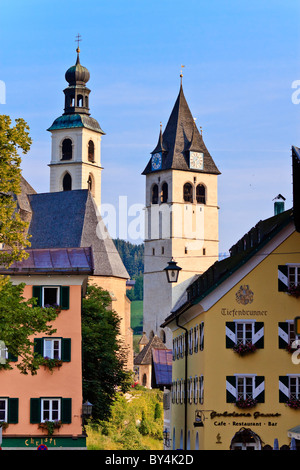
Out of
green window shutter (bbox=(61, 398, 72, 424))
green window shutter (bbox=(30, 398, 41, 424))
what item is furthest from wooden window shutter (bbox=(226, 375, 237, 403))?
green window shutter (bbox=(30, 398, 41, 424))

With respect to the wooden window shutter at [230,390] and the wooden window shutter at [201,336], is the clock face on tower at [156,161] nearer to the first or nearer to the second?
the wooden window shutter at [201,336]

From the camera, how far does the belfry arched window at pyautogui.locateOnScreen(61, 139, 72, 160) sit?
138500mm

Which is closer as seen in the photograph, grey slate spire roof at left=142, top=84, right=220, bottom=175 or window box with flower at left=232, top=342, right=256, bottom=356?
window box with flower at left=232, top=342, right=256, bottom=356

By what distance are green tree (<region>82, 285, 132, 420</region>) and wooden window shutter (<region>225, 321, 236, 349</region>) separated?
2023cm

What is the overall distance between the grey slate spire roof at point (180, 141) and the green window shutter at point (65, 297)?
320 ft

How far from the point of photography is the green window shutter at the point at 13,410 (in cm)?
4247

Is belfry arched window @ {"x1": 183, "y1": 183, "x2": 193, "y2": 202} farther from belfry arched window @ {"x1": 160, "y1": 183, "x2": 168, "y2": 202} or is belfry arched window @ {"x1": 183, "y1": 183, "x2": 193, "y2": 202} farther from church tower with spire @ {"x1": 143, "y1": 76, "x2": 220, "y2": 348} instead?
belfry arched window @ {"x1": 160, "y1": 183, "x2": 168, "y2": 202}

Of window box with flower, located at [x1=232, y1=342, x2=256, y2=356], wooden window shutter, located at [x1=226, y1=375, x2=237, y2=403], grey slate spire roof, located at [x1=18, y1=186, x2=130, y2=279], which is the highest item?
grey slate spire roof, located at [x1=18, y1=186, x2=130, y2=279]

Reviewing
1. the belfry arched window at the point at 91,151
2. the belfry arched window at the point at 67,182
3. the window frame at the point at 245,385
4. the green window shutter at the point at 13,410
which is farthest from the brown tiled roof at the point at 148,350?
the window frame at the point at 245,385

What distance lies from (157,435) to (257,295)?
47.7 m

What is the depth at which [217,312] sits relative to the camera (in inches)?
1531

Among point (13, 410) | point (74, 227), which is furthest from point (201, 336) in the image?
point (74, 227)

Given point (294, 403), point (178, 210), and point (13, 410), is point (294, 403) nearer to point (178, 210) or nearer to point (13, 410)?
point (13, 410)
